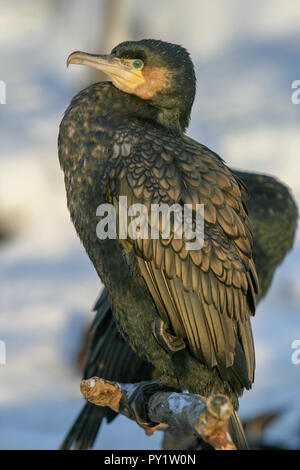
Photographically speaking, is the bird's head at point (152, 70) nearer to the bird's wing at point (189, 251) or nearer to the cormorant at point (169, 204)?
the cormorant at point (169, 204)

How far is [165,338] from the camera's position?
268 centimetres

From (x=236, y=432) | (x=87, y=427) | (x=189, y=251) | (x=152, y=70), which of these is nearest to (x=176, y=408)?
(x=236, y=432)

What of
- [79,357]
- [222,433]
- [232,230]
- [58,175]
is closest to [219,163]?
[232,230]

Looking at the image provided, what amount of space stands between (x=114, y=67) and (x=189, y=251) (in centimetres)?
74

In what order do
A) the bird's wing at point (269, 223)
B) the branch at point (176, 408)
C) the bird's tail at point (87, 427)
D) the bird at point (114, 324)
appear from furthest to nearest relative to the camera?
1. the bird's wing at point (269, 223)
2. the bird's tail at point (87, 427)
3. the bird at point (114, 324)
4. the branch at point (176, 408)

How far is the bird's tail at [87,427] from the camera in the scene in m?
3.77

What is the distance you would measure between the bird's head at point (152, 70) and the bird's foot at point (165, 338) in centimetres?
75

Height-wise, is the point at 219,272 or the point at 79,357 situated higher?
the point at 219,272

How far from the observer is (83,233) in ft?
9.09

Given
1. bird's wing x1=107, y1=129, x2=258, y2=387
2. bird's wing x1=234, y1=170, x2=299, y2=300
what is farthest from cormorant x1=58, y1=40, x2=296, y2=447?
bird's wing x1=234, y1=170, x2=299, y2=300

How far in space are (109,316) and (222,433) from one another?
165cm

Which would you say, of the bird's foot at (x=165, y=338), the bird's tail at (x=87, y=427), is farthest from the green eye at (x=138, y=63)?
the bird's tail at (x=87, y=427)

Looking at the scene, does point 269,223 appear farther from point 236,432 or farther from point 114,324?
point 236,432

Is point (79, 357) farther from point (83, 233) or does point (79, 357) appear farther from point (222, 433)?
point (222, 433)
